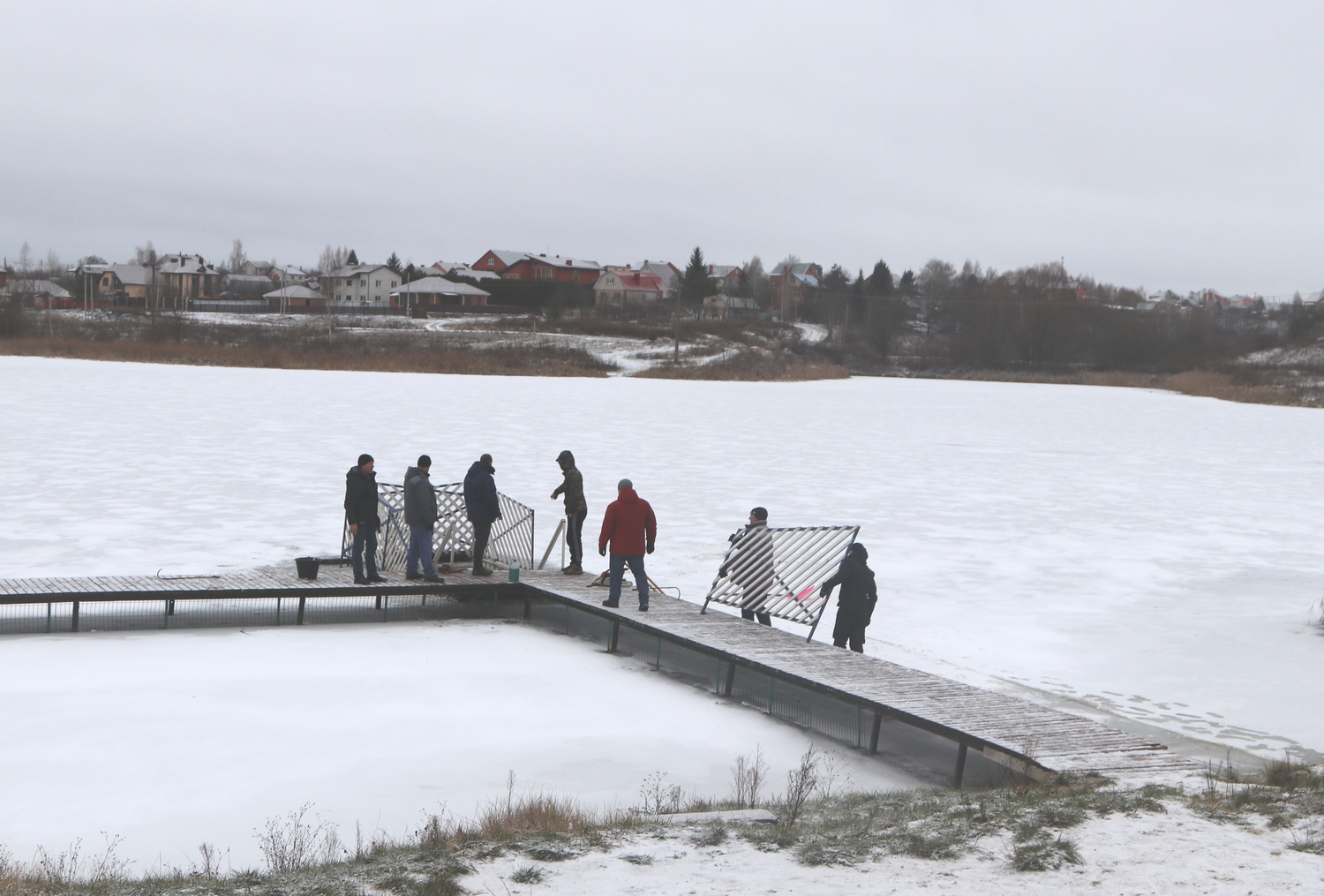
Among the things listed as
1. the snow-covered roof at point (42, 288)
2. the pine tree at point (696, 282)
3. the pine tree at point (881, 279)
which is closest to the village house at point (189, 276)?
the snow-covered roof at point (42, 288)

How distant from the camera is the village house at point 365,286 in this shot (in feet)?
465

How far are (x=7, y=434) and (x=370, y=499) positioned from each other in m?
17.3

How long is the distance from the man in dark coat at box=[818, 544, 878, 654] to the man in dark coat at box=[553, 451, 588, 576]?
12.0ft

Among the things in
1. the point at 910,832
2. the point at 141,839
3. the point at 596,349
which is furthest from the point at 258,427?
the point at 596,349

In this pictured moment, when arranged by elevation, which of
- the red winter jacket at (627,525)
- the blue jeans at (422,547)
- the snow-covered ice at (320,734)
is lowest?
the snow-covered ice at (320,734)

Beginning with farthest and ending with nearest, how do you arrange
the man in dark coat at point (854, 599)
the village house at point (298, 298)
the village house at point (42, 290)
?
the village house at point (298, 298) < the village house at point (42, 290) < the man in dark coat at point (854, 599)

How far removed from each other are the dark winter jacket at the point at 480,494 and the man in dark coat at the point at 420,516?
41 cm

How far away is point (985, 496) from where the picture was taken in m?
22.8

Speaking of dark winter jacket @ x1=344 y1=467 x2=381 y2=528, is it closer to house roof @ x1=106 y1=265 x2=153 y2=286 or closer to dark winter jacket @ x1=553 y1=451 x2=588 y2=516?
dark winter jacket @ x1=553 y1=451 x2=588 y2=516

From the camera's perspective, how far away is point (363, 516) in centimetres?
1289

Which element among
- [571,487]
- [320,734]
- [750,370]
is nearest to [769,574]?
[571,487]

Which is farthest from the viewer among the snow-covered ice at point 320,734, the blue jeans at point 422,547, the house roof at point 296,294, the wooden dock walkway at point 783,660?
the house roof at point 296,294

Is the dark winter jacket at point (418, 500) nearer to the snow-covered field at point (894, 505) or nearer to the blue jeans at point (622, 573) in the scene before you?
the snow-covered field at point (894, 505)

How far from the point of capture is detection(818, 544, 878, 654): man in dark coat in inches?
450
